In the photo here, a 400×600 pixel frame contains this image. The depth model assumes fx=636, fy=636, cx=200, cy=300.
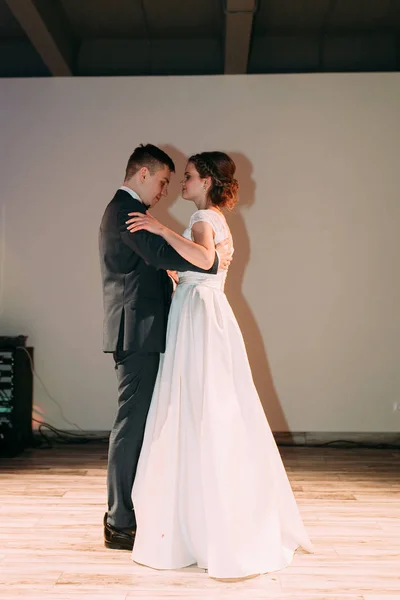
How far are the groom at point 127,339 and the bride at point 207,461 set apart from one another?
6 cm

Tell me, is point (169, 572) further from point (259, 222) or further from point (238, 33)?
point (238, 33)

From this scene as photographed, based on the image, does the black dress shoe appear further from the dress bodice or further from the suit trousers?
the dress bodice

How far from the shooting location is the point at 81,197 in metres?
5.05

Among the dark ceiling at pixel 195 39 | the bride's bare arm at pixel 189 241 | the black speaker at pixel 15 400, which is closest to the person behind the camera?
the bride's bare arm at pixel 189 241

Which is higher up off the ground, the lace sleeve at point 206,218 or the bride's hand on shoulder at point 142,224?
the lace sleeve at point 206,218

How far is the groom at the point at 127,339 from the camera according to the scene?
259cm

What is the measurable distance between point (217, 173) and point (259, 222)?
2.34 meters

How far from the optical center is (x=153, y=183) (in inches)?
107

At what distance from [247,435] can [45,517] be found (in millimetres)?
1230

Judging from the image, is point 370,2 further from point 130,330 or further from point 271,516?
point 271,516

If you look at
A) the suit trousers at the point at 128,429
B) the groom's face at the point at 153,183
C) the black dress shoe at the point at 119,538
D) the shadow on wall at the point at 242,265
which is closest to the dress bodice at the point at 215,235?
the groom's face at the point at 153,183

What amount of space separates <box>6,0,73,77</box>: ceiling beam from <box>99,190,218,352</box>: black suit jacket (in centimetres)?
222

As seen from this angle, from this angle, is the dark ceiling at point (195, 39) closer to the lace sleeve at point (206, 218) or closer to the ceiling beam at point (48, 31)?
the ceiling beam at point (48, 31)

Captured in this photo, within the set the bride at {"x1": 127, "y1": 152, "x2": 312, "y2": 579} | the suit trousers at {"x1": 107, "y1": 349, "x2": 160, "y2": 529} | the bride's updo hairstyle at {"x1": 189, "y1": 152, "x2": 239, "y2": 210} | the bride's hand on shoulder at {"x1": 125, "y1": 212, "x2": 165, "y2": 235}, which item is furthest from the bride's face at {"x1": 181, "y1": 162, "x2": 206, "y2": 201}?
the suit trousers at {"x1": 107, "y1": 349, "x2": 160, "y2": 529}
